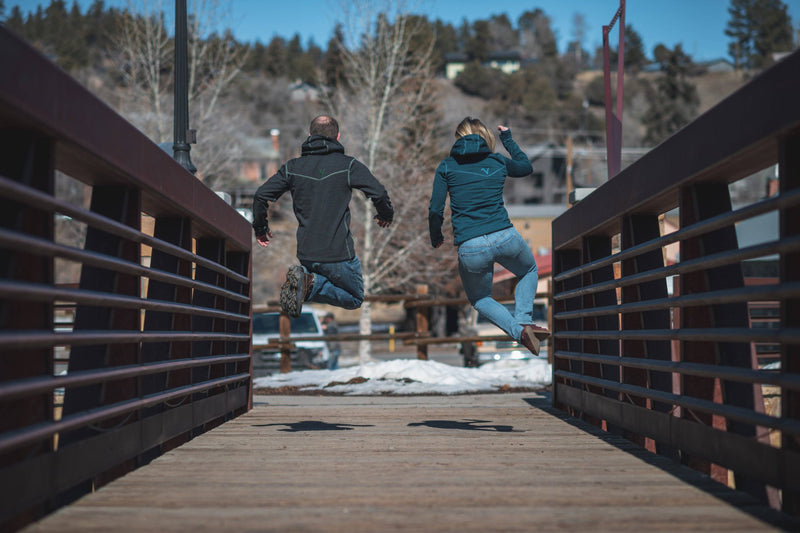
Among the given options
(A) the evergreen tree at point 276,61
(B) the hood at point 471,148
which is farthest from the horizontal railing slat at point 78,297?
(A) the evergreen tree at point 276,61

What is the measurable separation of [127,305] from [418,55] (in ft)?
86.4

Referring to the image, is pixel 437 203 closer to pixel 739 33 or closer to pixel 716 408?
pixel 716 408

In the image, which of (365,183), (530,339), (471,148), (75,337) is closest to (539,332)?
(530,339)

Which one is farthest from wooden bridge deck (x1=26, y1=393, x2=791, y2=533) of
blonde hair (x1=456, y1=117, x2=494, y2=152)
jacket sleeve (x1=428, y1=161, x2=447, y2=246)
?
blonde hair (x1=456, y1=117, x2=494, y2=152)

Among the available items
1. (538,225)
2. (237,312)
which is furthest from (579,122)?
(237,312)

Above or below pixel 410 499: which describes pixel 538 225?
above

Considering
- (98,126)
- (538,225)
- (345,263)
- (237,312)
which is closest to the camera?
(98,126)

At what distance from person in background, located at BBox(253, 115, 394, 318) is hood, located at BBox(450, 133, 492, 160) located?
0.61 m

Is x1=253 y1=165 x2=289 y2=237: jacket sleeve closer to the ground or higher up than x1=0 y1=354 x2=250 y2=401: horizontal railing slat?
higher up

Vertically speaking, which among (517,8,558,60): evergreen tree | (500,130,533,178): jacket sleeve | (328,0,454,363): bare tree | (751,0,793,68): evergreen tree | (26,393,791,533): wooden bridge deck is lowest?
(26,393,791,533): wooden bridge deck

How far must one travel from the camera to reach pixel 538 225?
65188 mm

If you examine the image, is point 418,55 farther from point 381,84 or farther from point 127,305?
point 127,305

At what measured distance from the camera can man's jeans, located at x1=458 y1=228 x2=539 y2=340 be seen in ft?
22.5

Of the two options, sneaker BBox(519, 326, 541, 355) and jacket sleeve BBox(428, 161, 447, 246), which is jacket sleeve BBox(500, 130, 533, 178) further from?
sneaker BBox(519, 326, 541, 355)
